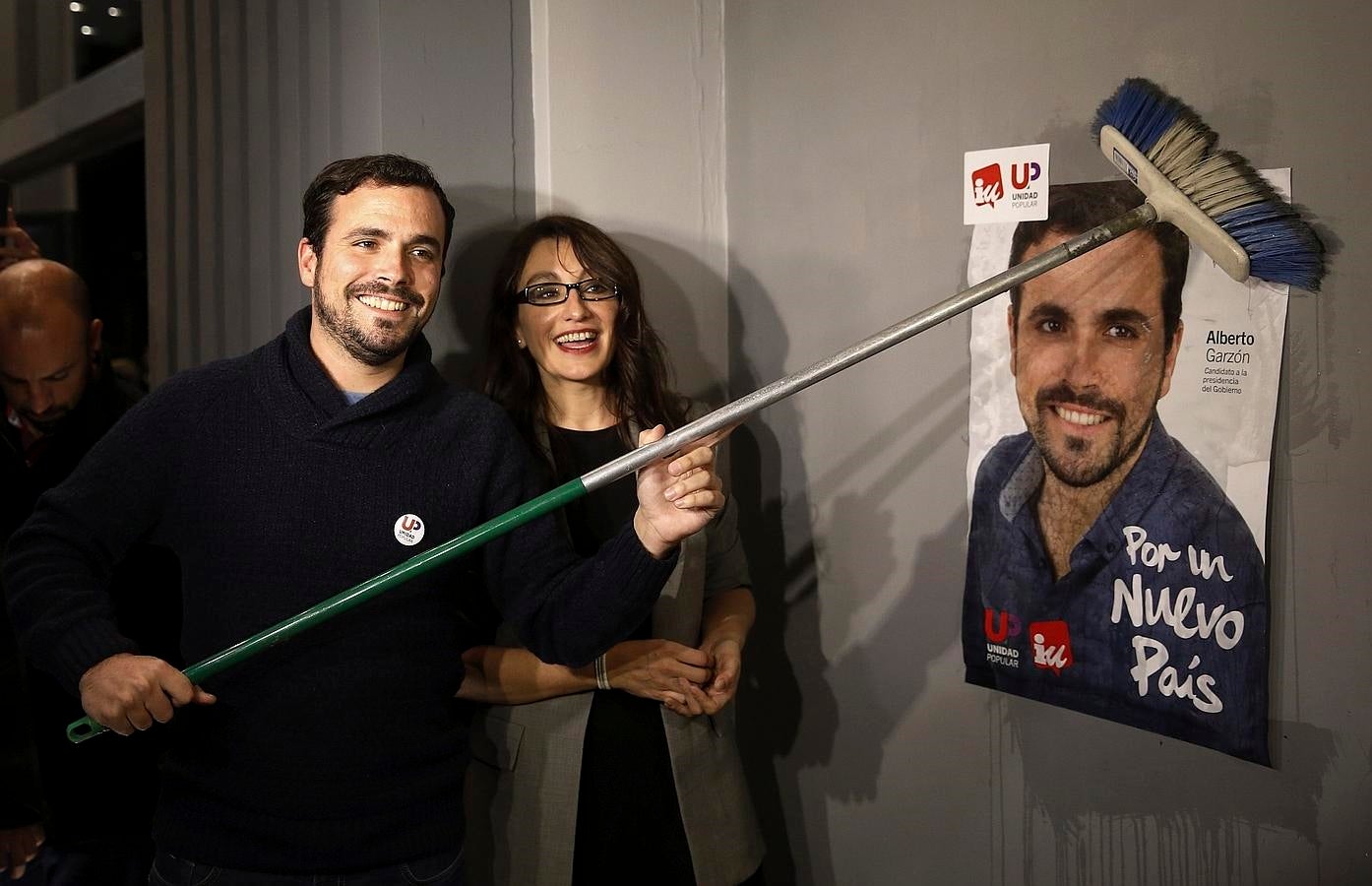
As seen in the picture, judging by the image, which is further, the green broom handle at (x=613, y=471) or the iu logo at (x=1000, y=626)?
the iu logo at (x=1000, y=626)

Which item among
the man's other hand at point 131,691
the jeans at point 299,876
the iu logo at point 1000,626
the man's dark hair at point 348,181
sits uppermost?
the man's dark hair at point 348,181

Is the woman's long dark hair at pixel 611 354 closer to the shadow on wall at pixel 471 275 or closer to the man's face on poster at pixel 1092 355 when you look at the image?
the shadow on wall at pixel 471 275

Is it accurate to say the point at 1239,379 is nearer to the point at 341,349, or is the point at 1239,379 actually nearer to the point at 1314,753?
the point at 1314,753

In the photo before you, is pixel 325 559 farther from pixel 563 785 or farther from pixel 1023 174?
pixel 1023 174

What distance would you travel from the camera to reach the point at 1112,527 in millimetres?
1518

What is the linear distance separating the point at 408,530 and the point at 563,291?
504 mm

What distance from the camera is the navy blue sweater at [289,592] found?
4.14 ft

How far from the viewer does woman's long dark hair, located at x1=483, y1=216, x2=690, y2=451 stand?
1680mm

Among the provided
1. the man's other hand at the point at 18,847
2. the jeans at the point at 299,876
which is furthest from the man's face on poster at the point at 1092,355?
the man's other hand at the point at 18,847

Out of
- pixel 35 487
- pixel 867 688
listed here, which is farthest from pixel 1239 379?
pixel 35 487

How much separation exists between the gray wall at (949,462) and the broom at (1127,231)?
49 millimetres

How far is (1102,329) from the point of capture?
1.50 meters

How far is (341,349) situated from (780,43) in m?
1.05

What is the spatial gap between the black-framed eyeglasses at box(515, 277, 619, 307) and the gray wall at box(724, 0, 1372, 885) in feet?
1.42
